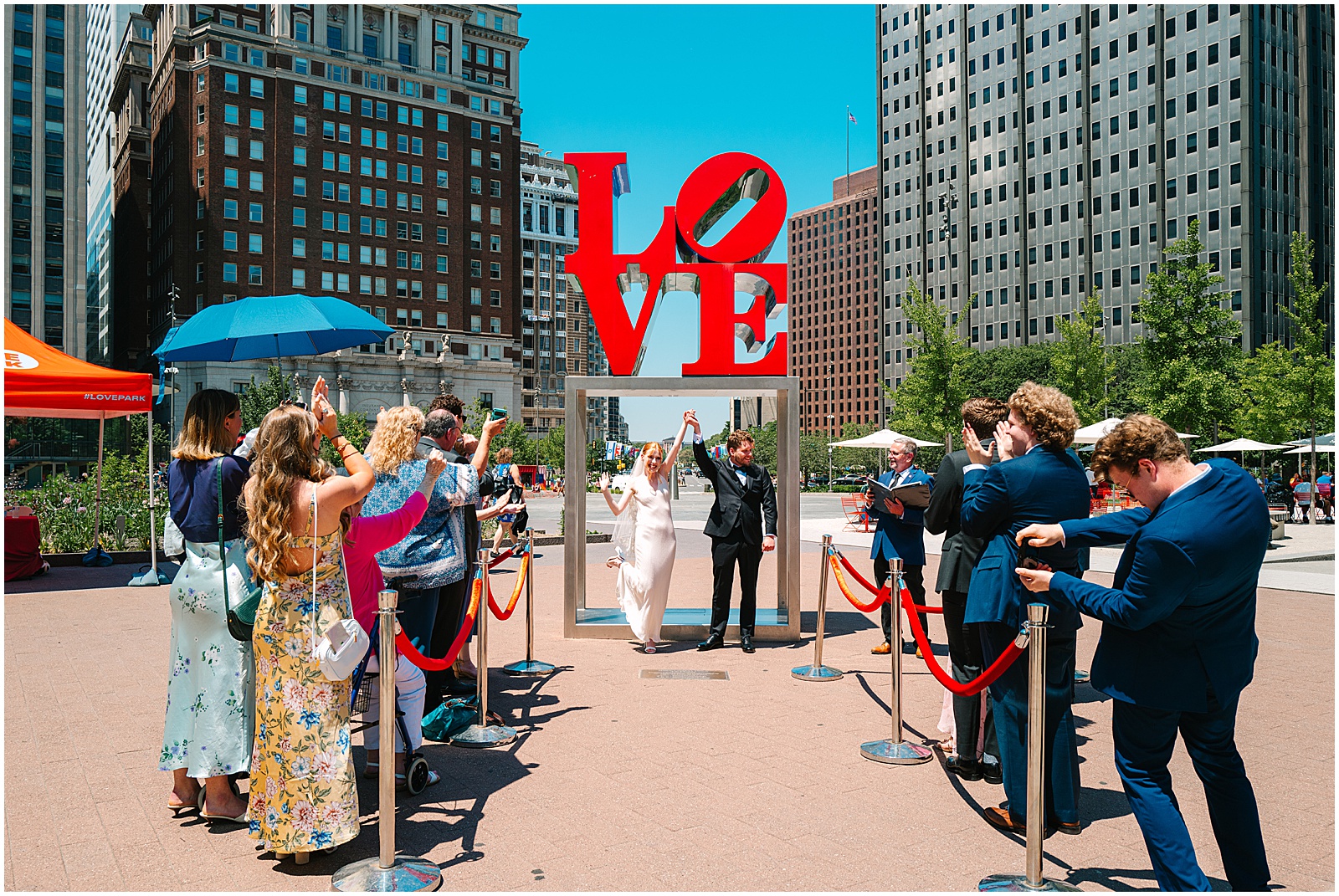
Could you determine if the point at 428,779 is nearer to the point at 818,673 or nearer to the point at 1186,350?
the point at 818,673

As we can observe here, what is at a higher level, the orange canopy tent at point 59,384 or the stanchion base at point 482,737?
the orange canopy tent at point 59,384

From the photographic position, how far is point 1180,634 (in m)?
3.24

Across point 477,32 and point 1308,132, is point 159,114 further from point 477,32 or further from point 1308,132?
point 1308,132

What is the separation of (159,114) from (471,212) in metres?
28.3

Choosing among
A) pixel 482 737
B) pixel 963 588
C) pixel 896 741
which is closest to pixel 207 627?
pixel 482 737

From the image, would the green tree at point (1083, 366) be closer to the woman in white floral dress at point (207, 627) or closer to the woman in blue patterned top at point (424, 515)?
the woman in blue patterned top at point (424, 515)

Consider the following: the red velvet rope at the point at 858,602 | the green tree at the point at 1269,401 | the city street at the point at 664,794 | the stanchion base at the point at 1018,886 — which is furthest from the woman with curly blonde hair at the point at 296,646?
the green tree at the point at 1269,401

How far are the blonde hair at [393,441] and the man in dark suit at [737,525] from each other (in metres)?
3.53

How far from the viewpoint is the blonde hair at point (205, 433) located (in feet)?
14.0

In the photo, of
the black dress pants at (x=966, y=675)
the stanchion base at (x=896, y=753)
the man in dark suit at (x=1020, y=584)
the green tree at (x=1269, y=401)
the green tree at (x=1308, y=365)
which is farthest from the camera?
the green tree at (x=1269, y=401)

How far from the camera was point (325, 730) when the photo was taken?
12.6ft

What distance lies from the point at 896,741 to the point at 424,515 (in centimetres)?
326

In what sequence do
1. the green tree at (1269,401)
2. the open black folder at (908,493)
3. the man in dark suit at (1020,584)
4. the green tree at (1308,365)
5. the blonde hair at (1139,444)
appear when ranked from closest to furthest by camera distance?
1. the blonde hair at (1139,444)
2. the man in dark suit at (1020,584)
3. the open black folder at (908,493)
4. the green tree at (1308,365)
5. the green tree at (1269,401)

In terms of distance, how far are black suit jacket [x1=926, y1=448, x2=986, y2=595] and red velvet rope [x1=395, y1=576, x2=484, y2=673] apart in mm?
2793
